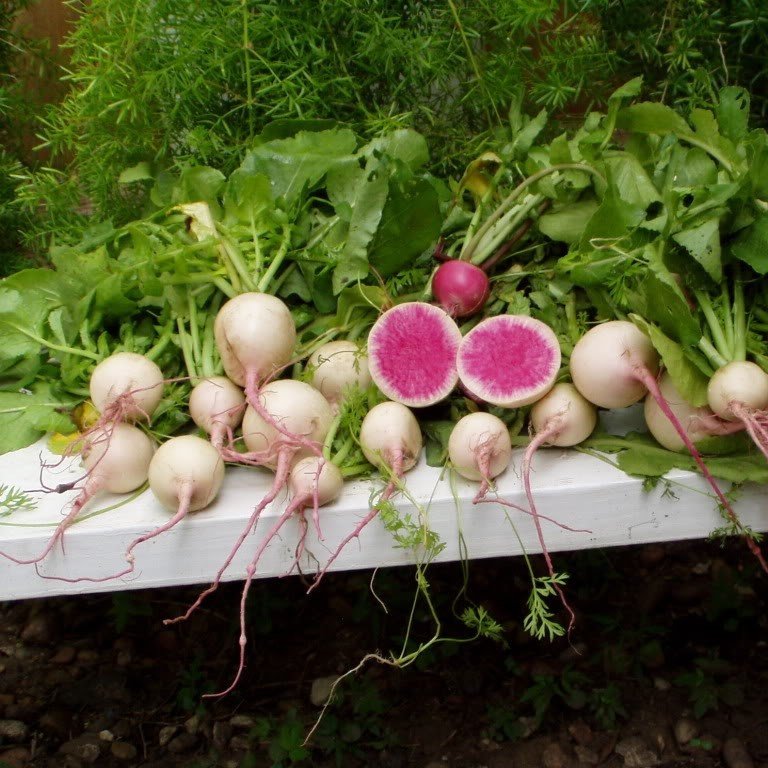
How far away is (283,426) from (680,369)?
1.50ft

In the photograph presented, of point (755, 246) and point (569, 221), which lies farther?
point (569, 221)

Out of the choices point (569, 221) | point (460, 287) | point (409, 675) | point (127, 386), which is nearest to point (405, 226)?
point (460, 287)

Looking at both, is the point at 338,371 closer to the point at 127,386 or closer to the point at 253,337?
the point at 253,337

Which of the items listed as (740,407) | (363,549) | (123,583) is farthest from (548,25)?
(123,583)

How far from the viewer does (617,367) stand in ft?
2.97

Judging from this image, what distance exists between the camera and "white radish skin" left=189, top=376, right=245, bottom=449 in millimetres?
968

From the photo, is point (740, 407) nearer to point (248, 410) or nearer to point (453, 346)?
point (453, 346)

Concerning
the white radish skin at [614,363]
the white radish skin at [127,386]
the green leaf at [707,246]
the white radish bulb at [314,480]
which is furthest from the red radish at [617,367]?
the white radish skin at [127,386]

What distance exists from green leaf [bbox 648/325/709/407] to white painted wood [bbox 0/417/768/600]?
0.32ft

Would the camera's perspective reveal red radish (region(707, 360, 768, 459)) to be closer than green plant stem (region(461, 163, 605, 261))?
Yes

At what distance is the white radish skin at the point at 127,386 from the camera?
945mm

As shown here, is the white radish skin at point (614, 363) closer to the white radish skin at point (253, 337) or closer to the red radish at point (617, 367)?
the red radish at point (617, 367)

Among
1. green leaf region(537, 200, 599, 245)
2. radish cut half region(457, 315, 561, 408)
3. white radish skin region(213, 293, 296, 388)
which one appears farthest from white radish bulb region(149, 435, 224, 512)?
green leaf region(537, 200, 599, 245)

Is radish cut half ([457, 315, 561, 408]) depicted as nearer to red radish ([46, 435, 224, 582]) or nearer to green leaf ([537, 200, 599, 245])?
green leaf ([537, 200, 599, 245])
